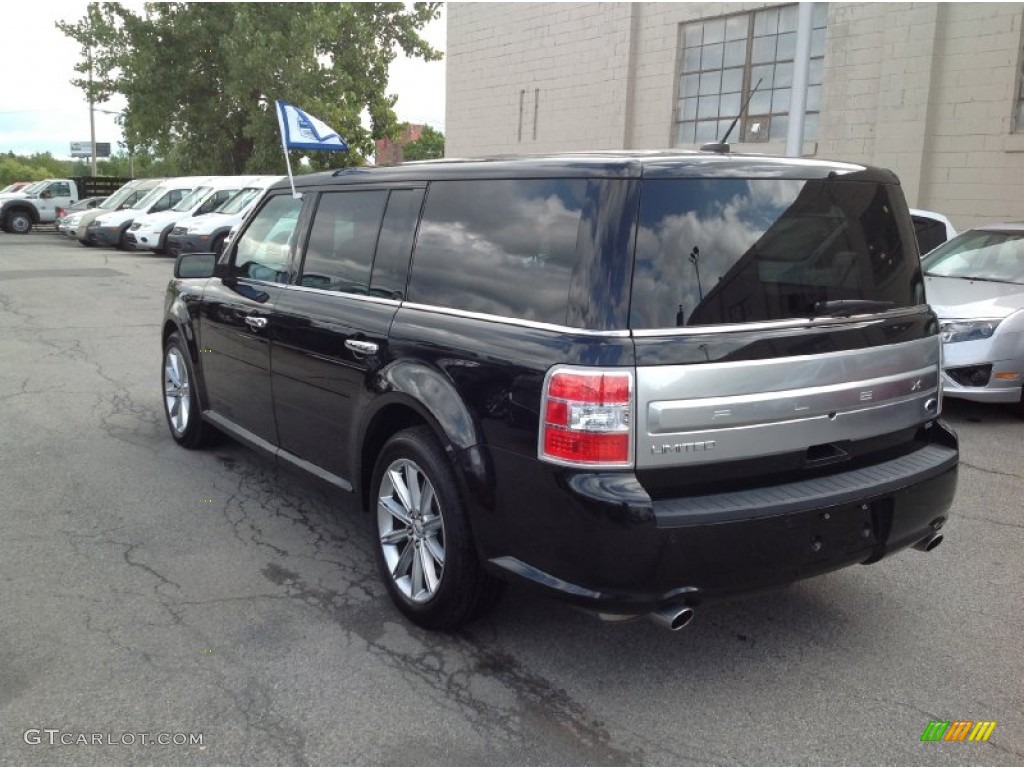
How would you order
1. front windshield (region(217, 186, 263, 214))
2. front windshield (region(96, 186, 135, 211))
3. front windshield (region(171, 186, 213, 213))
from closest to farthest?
front windshield (region(217, 186, 263, 214)), front windshield (region(171, 186, 213, 213)), front windshield (region(96, 186, 135, 211))

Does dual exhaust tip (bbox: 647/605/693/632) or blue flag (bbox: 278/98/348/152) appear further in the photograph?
blue flag (bbox: 278/98/348/152)

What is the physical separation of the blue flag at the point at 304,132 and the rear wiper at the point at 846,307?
6082 millimetres

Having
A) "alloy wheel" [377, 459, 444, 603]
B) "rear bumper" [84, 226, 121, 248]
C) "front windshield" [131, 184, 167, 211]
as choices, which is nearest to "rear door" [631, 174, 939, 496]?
"alloy wheel" [377, 459, 444, 603]

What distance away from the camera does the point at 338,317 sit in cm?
408

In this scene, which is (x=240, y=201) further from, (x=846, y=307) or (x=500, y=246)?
(x=846, y=307)

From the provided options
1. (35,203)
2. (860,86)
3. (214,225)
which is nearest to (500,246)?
(860,86)

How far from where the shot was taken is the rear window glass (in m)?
3.11

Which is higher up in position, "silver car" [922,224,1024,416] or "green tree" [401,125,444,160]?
"green tree" [401,125,444,160]

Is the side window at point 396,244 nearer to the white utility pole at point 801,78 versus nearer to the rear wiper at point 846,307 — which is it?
the rear wiper at point 846,307

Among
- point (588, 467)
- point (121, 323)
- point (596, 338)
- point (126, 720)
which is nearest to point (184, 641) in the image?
point (126, 720)

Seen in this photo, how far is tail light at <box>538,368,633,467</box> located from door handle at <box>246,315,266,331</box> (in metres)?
2.33

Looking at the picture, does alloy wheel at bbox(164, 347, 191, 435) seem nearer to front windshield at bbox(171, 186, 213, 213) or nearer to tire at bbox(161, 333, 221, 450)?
tire at bbox(161, 333, 221, 450)

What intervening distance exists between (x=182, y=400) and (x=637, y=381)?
4.19 metres

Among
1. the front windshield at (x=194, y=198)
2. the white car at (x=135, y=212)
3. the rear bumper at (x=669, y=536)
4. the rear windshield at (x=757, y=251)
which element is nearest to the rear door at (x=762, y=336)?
the rear windshield at (x=757, y=251)
